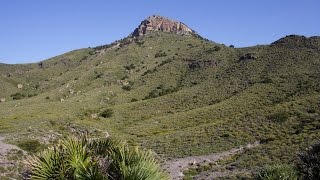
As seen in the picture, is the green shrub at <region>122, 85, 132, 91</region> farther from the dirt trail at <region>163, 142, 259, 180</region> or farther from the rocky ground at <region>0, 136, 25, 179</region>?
the rocky ground at <region>0, 136, 25, 179</region>

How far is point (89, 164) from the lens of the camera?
32.4 feet

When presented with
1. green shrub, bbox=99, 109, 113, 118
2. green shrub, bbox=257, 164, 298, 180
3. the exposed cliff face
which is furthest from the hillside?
the exposed cliff face

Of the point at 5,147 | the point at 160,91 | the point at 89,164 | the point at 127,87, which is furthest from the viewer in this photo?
the point at 127,87

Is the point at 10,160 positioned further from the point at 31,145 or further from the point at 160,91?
the point at 160,91

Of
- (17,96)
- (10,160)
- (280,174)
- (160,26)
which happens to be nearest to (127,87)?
(17,96)

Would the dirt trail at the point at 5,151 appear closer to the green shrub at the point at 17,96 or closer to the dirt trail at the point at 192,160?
the dirt trail at the point at 192,160

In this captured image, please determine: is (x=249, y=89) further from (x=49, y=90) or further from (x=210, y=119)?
(x=49, y=90)

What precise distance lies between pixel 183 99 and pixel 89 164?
75.5m

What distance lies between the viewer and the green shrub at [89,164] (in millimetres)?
9664

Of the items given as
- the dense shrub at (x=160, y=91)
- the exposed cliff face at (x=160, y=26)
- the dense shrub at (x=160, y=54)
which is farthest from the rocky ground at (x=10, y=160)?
the exposed cliff face at (x=160, y=26)

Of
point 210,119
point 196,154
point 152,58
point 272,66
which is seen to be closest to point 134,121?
point 210,119

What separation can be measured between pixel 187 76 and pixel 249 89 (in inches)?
1102

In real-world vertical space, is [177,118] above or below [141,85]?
below

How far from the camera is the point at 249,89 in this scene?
79.8 m
